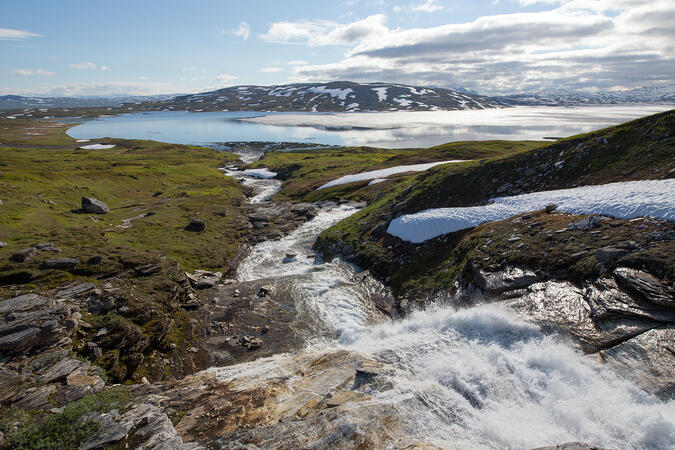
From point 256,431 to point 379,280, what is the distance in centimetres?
1724

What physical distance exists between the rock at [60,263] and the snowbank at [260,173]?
66435 millimetres

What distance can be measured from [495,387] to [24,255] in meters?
30.8

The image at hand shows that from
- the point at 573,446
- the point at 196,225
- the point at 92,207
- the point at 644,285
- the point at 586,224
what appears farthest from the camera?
the point at 92,207

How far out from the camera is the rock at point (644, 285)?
528 inches

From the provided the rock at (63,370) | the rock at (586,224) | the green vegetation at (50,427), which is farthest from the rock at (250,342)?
the rock at (586,224)

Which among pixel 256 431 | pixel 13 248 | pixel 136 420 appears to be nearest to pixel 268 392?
pixel 256 431

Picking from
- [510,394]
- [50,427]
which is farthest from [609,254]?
[50,427]

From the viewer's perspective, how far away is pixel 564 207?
23391 mm

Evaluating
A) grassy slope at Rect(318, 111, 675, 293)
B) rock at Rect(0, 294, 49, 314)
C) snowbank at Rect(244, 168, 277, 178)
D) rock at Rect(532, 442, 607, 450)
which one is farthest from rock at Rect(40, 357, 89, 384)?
snowbank at Rect(244, 168, 277, 178)

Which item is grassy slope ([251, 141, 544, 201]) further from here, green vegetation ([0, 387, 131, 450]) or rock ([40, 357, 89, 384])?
green vegetation ([0, 387, 131, 450])

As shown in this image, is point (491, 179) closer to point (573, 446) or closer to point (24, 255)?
point (573, 446)

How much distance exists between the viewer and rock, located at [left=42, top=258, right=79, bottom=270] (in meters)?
23.3

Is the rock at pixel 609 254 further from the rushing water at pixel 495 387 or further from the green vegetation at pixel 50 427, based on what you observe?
the green vegetation at pixel 50 427

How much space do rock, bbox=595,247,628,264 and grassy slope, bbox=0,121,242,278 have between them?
30372 mm
